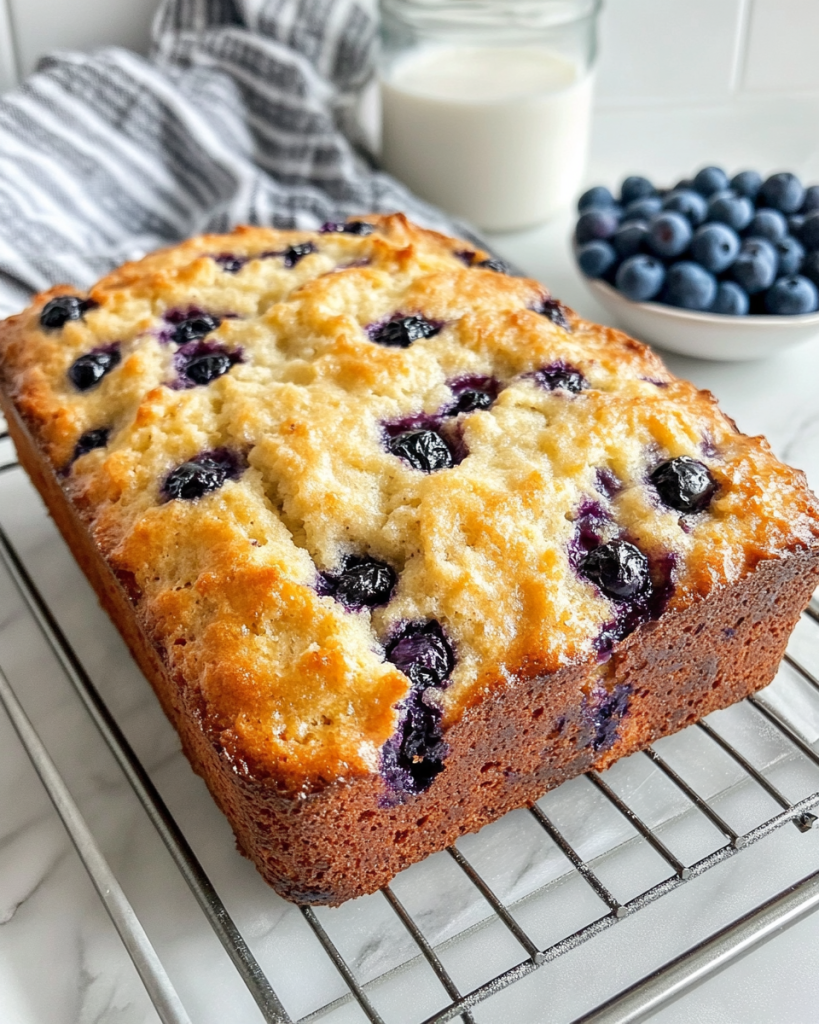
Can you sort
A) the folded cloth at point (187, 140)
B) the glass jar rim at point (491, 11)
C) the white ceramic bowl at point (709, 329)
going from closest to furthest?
the white ceramic bowl at point (709, 329) → the folded cloth at point (187, 140) → the glass jar rim at point (491, 11)

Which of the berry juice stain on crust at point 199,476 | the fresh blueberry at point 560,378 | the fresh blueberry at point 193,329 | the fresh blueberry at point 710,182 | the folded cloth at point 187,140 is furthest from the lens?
the folded cloth at point 187,140

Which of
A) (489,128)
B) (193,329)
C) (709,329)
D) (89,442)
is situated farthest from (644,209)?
(89,442)

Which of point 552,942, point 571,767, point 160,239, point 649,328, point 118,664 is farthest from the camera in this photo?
point 160,239

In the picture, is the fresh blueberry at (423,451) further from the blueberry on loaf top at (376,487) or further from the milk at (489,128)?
the milk at (489,128)

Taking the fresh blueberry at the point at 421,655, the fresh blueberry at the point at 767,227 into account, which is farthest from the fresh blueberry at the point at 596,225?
the fresh blueberry at the point at 421,655

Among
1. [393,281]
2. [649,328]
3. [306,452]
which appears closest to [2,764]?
[306,452]

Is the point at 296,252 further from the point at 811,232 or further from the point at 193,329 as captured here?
the point at 811,232

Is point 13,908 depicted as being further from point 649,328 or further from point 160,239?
point 160,239
